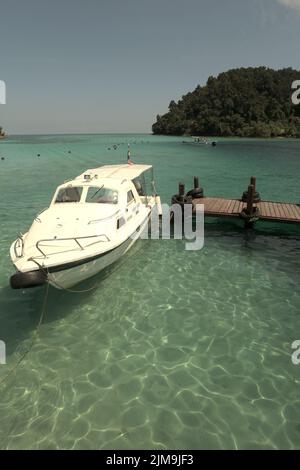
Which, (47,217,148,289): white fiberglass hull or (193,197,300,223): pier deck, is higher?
(193,197,300,223): pier deck

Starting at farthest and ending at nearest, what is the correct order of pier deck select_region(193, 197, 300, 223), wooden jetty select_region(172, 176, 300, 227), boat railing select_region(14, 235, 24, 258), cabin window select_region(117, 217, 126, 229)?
wooden jetty select_region(172, 176, 300, 227) → pier deck select_region(193, 197, 300, 223) → cabin window select_region(117, 217, 126, 229) → boat railing select_region(14, 235, 24, 258)

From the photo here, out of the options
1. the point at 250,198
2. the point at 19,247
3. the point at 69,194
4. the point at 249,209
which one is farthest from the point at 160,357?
the point at 250,198

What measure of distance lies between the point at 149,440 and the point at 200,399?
1592 millimetres

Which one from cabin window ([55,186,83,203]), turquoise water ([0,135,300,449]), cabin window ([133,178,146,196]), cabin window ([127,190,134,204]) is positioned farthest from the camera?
cabin window ([133,178,146,196])

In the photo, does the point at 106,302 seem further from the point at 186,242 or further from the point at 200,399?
the point at 186,242

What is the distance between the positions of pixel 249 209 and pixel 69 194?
10.7 meters

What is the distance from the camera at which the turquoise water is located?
692 centimetres

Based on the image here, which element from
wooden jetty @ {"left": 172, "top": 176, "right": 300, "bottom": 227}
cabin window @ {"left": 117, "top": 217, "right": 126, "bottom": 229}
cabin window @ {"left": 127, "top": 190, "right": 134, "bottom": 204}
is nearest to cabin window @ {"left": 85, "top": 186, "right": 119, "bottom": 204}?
cabin window @ {"left": 117, "top": 217, "right": 126, "bottom": 229}

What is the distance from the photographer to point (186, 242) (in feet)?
57.2

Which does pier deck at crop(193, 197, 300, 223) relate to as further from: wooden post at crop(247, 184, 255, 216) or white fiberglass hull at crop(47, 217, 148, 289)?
white fiberglass hull at crop(47, 217, 148, 289)

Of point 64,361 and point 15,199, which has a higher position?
point 15,199
